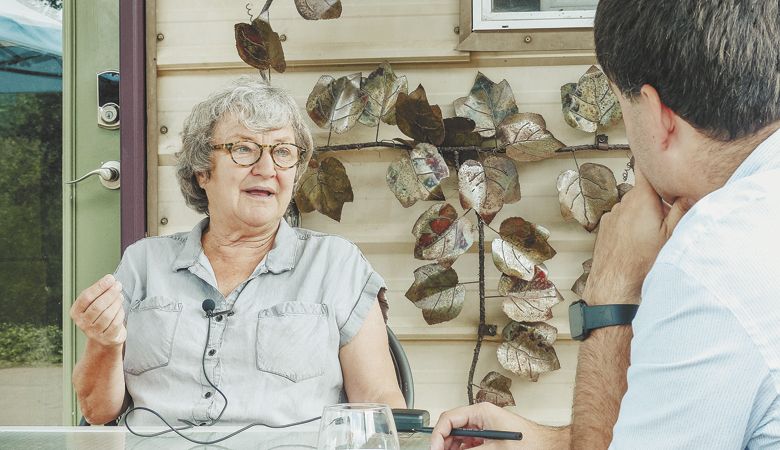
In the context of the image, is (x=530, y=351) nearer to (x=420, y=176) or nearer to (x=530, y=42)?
(x=420, y=176)

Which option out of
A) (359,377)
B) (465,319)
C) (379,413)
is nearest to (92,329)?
(359,377)

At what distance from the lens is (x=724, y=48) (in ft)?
3.29

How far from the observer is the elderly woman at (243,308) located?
2.04m

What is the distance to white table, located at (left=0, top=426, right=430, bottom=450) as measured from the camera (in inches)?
57.7

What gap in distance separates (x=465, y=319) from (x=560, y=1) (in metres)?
0.97

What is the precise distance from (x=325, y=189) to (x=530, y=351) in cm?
74

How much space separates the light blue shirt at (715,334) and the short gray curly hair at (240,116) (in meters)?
1.50

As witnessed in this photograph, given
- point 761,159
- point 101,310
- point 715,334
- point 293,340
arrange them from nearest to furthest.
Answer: point 715,334 < point 761,159 < point 101,310 < point 293,340

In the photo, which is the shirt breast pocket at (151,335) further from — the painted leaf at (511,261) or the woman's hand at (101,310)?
the painted leaf at (511,261)

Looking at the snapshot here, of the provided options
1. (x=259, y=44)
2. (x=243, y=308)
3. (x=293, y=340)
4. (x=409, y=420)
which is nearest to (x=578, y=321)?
(x=409, y=420)

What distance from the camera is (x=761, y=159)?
0.98 metres

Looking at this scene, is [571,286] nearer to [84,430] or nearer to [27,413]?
[84,430]

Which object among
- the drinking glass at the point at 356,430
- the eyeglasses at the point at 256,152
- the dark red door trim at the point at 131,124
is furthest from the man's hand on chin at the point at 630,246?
the dark red door trim at the point at 131,124

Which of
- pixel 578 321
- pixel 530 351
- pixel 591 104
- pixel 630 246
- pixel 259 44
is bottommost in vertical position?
pixel 530 351
